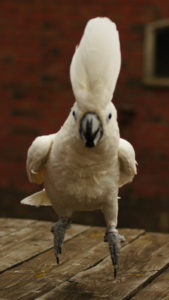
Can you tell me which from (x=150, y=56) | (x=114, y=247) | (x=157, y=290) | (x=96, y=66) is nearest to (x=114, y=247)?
(x=114, y=247)

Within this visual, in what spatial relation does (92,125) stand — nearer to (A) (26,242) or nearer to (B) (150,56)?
(A) (26,242)

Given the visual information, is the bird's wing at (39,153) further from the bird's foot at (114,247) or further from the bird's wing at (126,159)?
the bird's foot at (114,247)

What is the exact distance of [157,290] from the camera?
2.72 metres

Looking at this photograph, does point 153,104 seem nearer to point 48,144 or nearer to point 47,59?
point 47,59

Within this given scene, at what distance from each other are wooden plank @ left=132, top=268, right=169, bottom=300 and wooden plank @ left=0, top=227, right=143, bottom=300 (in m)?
0.35

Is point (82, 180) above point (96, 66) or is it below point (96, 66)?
below

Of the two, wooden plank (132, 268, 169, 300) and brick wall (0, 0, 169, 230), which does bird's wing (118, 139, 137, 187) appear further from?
brick wall (0, 0, 169, 230)

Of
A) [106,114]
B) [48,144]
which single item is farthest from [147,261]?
[106,114]

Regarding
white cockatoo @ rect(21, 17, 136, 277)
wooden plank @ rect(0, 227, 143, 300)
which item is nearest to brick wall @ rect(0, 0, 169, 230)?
wooden plank @ rect(0, 227, 143, 300)

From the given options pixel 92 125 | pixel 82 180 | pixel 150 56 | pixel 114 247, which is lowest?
pixel 114 247

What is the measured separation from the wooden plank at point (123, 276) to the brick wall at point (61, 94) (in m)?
2.12

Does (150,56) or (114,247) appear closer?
(114,247)

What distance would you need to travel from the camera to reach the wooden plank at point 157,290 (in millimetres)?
2633

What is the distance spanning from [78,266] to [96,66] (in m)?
1.18
